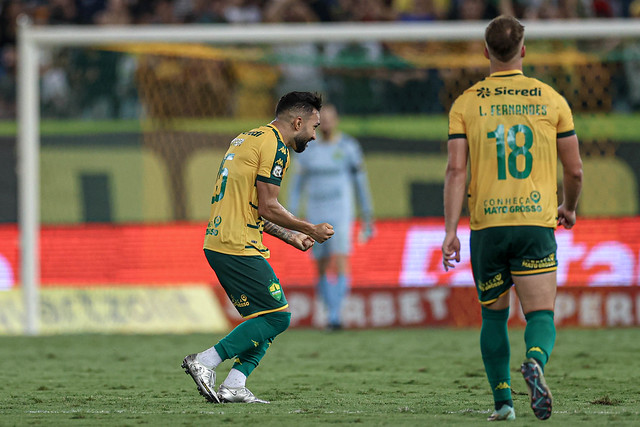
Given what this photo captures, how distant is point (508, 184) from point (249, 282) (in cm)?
167

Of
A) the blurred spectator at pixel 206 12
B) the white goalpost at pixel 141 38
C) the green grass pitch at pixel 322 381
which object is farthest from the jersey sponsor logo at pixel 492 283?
the blurred spectator at pixel 206 12

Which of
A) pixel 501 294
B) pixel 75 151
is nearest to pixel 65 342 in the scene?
pixel 75 151

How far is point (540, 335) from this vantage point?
495 centimetres

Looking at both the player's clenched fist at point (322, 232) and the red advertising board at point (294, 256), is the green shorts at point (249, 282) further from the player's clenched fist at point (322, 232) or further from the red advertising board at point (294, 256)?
the red advertising board at point (294, 256)

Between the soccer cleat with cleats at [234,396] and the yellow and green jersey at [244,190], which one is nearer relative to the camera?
the yellow and green jersey at [244,190]

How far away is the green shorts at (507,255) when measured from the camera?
4977 mm

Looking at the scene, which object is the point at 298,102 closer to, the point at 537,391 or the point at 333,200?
the point at 537,391

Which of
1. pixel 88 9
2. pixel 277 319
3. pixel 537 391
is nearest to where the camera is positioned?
pixel 537 391

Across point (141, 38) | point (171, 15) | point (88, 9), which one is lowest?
point (141, 38)

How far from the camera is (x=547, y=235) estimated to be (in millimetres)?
5023

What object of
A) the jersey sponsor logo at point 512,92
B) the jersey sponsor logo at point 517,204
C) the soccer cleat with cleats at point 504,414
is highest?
the jersey sponsor logo at point 512,92

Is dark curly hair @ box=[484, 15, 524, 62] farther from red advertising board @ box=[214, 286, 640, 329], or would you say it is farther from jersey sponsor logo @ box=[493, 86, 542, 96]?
red advertising board @ box=[214, 286, 640, 329]

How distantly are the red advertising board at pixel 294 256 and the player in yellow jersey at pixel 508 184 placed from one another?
6.58 metres

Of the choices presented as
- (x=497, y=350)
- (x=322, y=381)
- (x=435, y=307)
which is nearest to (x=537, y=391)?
(x=497, y=350)
